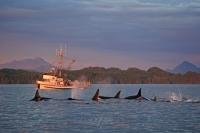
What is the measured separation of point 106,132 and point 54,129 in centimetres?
479

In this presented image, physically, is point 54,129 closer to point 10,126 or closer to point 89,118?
point 10,126

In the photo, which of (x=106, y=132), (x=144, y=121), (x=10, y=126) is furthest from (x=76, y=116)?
(x=106, y=132)

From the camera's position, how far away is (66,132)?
138 feet

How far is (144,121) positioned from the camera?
53.4 meters

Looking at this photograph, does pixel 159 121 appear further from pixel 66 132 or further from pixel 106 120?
pixel 66 132

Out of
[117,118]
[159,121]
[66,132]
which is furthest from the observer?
[117,118]

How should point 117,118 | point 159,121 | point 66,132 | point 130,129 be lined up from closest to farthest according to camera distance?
point 66,132
point 130,129
point 159,121
point 117,118

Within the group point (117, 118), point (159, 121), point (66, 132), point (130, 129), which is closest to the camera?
point (66, 132)

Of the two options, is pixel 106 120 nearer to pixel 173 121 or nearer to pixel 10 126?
pixel 173 121

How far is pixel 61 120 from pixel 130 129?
451 inches

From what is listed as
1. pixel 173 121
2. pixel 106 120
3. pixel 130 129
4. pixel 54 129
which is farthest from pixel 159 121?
pixel 54 129

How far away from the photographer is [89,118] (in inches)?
2219

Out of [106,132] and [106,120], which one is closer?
[106,132]

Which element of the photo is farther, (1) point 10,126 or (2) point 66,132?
(1) point 10,126
